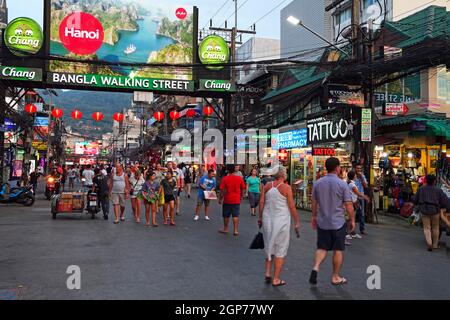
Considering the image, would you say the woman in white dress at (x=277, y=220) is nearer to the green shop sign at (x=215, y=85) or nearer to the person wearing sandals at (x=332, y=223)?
the person wearing sandals at (x=332, y=223)

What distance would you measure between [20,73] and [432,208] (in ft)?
66.0

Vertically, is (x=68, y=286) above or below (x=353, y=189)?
below

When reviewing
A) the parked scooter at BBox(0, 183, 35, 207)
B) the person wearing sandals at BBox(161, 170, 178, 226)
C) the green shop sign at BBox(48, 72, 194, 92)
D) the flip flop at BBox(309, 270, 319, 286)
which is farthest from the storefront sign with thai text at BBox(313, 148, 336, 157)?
the flip flop at BBox(309, 270, 319, 286)

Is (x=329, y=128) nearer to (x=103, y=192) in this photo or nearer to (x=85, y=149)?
(x=103, y=192)

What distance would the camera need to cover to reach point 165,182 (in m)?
13.9

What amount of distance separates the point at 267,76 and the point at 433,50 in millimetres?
21308

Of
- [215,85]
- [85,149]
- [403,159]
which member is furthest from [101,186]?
[85,149]

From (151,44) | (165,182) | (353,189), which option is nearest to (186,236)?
(165,182)

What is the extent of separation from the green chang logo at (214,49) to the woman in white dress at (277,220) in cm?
1983

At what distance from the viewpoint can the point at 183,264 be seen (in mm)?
7973

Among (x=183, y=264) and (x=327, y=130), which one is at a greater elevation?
(x=327, y=130)

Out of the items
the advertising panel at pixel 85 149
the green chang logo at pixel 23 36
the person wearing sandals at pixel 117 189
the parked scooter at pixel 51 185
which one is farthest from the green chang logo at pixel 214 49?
the advertising panel at pixel 85 149
